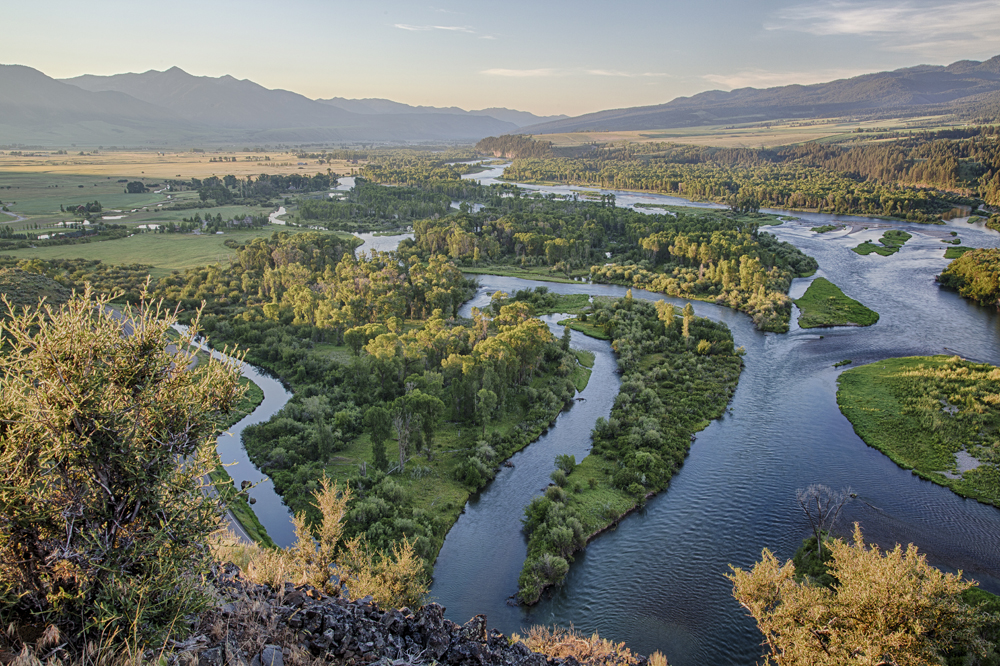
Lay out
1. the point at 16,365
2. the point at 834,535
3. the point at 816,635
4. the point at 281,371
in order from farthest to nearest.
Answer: the point at 281,371
the point at 834,535
the point at 816,635
the point at 16,365

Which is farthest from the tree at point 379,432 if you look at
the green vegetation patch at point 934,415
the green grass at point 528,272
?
the green grass at point 528,272

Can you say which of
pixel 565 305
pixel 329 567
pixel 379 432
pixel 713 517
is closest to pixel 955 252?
pixel 565 305

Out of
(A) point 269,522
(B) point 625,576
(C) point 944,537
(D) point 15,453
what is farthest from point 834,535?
(D) point 15,453

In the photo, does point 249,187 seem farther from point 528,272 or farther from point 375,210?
point 528,272

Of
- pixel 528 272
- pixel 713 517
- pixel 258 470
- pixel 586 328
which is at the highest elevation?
pixel 528 272

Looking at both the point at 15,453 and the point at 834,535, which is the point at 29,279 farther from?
the point at 834,535

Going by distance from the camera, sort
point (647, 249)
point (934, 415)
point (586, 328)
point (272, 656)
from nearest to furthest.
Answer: point (272, 656) < point (934, 415) < point (586, 328) < point (647, 249)
